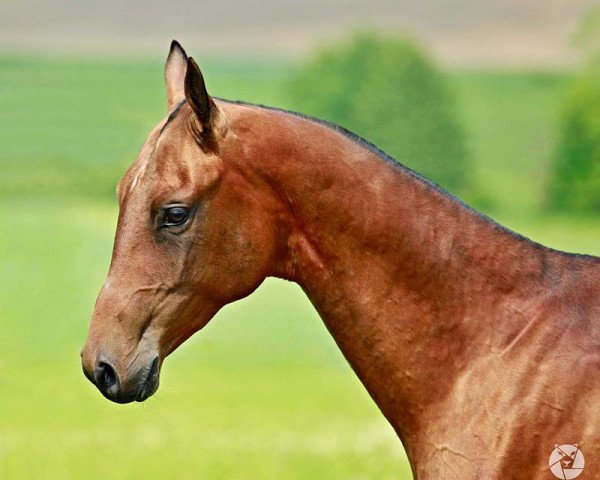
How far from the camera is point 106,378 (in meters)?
3.49

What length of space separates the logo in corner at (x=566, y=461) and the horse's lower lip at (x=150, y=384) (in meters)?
1.30

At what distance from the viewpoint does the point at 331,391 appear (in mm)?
17781

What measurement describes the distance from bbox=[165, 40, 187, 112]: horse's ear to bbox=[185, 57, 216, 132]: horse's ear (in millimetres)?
474

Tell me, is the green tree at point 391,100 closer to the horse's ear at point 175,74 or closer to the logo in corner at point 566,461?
the horse's ear at point 175,74

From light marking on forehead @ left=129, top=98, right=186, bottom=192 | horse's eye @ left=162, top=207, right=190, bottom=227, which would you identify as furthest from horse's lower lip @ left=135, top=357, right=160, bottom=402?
light marking on forehead @ left=129, top=98, right=186, bottom=192

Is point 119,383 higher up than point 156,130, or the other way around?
point 156,130

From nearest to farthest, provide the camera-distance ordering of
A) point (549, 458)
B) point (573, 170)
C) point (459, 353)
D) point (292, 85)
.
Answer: point (549, 458)
point (459, 353)
point (292, 85)
point (573, 170)

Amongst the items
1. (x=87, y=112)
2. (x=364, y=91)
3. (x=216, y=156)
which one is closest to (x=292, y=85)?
(x=364, y=91)

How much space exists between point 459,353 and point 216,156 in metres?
1.04

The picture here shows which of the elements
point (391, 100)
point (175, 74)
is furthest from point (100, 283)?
point (175, 74)

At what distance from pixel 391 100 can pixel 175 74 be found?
76.7ft

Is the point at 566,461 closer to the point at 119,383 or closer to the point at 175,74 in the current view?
the point at 119,383

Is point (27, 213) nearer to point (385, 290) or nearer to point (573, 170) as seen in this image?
point (573, 170)

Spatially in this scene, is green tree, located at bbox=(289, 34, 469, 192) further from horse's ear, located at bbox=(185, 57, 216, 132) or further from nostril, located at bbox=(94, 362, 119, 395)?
nostril, located at bbox=(94, 362, 119, 395)
